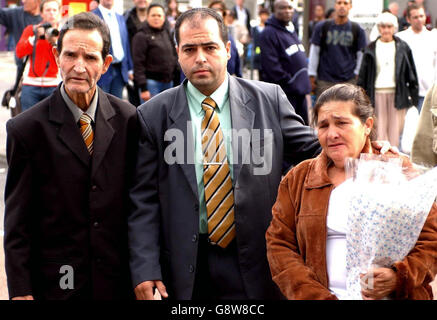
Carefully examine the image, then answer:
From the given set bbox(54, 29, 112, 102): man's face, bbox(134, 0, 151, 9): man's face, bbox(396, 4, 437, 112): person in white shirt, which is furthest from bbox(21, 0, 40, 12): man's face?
bbox(54, 29, 112, 102): man's face

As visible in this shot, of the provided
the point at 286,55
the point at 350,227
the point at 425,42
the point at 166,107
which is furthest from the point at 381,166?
the point at 425,42

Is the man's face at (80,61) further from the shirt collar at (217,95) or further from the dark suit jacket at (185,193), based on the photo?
the shirt collar at (217,95)

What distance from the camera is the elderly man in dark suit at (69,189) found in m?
3.36

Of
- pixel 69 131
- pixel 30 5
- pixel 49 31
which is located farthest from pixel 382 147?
pixel 30 5

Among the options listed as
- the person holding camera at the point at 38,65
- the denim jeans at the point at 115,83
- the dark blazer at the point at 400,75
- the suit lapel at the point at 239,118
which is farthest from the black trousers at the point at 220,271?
the denim jeans at the point at 115,83

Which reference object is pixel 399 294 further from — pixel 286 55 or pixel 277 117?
pixel 286 55

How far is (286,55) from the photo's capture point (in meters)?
9.59

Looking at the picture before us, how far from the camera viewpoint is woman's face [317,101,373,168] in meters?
3.16

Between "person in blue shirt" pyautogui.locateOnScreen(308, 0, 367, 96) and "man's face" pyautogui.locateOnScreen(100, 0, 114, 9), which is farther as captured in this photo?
"man's face" pyautogui.locateOnScreen(100, 0, 114, 9)

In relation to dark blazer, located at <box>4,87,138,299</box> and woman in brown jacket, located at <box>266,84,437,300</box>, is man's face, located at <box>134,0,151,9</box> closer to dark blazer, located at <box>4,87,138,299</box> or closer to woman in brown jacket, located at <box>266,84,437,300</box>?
dark blazer, located at <box>4,87,138,299</box>

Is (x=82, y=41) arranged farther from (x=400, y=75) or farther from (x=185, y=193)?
(x=400, y=75)

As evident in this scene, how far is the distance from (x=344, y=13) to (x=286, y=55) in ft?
4.91

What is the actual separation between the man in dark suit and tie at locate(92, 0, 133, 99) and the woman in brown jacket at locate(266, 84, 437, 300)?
24.6 feet

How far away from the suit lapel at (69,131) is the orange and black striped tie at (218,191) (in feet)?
1.72
